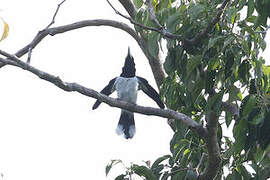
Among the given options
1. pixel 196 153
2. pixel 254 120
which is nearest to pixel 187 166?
pixel 196 153

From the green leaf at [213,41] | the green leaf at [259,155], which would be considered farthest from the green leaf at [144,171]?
the green leaf at [213,41]

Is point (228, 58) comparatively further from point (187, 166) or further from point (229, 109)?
point (187, 166)

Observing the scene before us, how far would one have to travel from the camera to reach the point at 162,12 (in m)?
4.05

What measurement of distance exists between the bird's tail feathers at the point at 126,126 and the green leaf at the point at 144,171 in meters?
1.97

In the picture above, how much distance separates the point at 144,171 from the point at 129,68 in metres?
2.36

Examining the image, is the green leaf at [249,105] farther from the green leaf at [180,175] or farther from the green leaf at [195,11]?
the green leaf at [180,175]

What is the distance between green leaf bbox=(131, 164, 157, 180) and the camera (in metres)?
3.99

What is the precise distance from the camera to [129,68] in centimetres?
623

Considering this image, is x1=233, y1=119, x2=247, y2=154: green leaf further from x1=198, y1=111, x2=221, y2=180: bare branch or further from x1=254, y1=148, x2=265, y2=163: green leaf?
x1=198, y1=111, x2=221, y2=180: bare branch

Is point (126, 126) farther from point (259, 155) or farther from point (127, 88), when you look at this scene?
point (259, 155)

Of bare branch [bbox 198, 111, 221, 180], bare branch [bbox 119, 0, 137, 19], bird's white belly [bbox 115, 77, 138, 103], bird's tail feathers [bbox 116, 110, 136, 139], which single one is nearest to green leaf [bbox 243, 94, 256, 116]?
bare branch [bbox 198, 111, 221, 180]

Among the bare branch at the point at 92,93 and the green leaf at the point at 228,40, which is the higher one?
the green leaf at the point at 228,40

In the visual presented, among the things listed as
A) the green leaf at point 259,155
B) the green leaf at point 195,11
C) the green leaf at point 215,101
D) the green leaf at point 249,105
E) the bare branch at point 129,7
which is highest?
the bare branch at point 129,7

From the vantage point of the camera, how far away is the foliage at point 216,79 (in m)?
3.22
